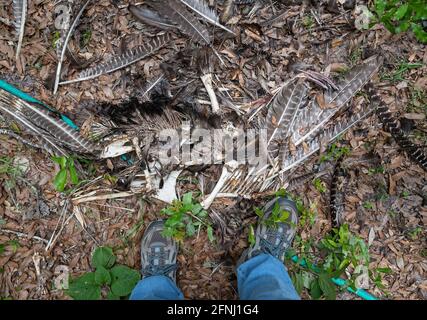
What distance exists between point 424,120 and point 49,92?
2497 millimetres

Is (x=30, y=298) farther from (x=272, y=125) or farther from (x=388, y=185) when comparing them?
(x=388, y=185)

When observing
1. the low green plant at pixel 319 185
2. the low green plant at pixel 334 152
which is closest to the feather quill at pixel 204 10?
the low green plant at pixel 334 152

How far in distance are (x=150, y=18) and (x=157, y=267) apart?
5.20 feet

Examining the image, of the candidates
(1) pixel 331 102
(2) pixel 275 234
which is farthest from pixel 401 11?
(2) pixel 275 234

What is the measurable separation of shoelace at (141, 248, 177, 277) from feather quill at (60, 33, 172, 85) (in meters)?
1.22

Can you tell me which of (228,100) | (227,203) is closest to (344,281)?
(227,203)

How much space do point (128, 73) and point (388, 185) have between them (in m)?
1.90

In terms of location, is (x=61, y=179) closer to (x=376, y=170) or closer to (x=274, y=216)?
(x=274, y=216)

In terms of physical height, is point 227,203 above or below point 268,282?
above

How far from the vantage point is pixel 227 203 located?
2607 millimetres

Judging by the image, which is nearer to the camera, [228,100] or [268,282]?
[268,282]

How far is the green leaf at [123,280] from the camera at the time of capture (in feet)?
8.29

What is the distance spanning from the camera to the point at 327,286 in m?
2.53
